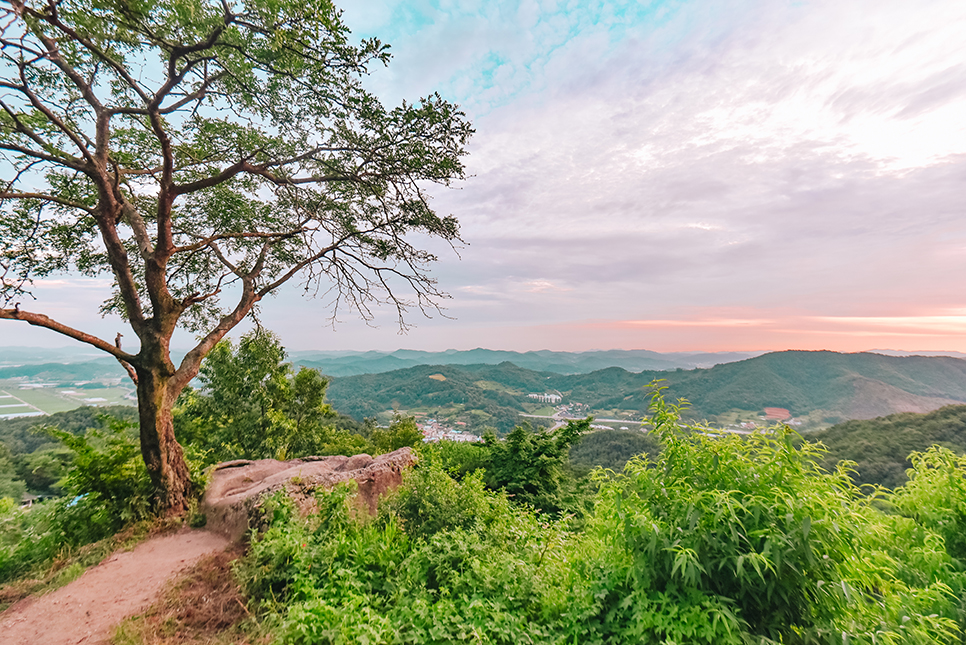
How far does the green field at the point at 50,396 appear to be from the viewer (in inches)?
2469

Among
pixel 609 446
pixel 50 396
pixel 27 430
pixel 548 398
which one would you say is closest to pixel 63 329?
pixel 27 430

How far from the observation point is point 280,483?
6.56 m

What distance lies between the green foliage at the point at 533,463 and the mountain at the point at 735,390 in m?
66.5

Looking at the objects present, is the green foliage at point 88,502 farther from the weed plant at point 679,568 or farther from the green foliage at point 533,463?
the green foliage at point 533,463

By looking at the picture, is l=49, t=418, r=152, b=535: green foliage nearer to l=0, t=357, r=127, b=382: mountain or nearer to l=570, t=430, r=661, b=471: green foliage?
l=570, t=430, r=661, b=471: green foliage

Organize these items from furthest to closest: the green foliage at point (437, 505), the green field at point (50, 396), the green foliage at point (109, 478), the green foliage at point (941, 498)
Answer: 1. the green field at point (50, 396)
2. the green foliage at point (109, 478)
3. the green foliage at point (437, 505)
4. the green foliage at point (941, 498)

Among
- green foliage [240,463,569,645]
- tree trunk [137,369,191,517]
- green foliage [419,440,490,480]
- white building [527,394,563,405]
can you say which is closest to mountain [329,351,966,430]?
white building [527,394,563,405]

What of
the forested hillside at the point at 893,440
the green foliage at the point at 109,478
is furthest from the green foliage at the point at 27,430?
the forested hillside at the point at 893,440

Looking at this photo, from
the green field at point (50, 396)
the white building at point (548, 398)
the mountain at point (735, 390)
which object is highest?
the green field at point (50, 396)

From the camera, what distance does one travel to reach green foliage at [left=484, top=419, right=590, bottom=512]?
1080 centimetres

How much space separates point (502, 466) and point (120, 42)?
1235 cm

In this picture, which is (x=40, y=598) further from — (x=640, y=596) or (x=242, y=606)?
(x=640, y=596)

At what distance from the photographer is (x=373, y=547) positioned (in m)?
4.85

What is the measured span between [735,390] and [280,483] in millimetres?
109257
